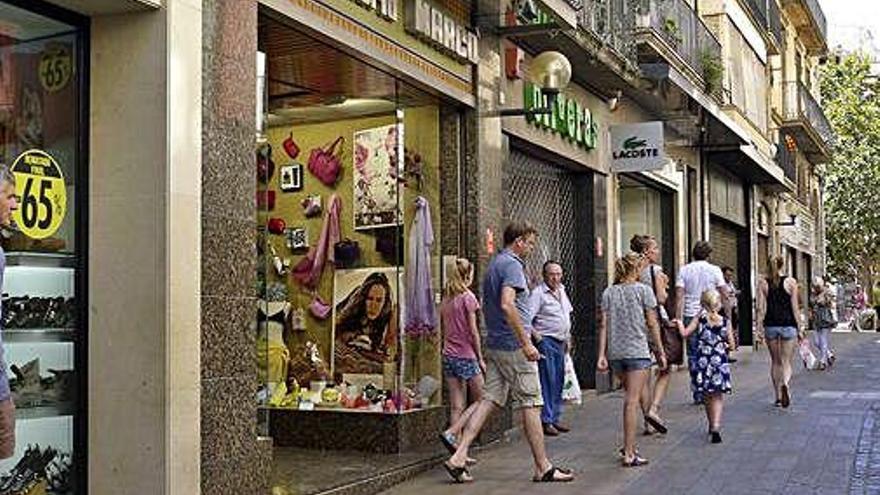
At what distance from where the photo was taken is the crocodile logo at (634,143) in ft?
50.9

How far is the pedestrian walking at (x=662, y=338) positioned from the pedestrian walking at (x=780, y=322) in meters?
1.63

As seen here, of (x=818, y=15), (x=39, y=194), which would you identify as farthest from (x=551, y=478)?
(x=818, y=15)

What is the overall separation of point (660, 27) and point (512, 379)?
9856mm

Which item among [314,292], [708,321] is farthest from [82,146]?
[708,321]

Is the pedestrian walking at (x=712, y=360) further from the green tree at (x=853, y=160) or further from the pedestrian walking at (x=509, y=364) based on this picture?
the green tree at (x=853, y=160)

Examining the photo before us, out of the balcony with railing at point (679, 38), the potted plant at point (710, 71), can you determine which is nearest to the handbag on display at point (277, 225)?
the balcony with railing at point (679, 38)

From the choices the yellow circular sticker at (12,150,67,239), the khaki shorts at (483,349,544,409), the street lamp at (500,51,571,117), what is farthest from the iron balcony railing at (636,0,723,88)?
the yellow circular sticker at (12,150,67,239)

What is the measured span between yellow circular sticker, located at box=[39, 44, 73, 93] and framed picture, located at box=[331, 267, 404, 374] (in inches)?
167

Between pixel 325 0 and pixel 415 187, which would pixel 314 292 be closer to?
pixel 415 187

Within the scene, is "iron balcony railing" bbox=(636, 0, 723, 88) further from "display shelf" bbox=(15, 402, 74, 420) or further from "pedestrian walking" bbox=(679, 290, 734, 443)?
"display shelf" bbox=(15, 402, 74, 420)

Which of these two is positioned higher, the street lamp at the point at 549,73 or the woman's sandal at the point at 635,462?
the street lamp at the point at 549,73

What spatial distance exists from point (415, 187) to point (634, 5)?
677 centimetres

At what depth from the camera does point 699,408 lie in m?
13.0

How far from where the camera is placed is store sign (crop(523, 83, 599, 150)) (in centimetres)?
1236
